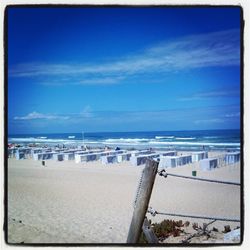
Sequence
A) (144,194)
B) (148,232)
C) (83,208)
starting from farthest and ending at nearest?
1. (83,208)
2. (148,232)
3. (144,194)

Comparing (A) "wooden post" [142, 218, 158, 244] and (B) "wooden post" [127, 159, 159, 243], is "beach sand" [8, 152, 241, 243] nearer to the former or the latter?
(A) "wooden post" [142, 218, 158, 244]

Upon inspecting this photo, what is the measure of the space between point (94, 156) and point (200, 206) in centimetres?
706

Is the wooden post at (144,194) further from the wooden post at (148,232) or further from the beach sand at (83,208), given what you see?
the beach sand at (83,208)

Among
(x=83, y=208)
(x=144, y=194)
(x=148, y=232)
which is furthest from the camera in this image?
(x=83, y=208)

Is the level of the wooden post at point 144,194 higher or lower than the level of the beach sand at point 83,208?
higher

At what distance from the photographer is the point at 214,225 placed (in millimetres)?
5457

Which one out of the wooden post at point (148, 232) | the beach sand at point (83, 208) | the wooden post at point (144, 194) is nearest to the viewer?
the wooden post at point (144, 194)

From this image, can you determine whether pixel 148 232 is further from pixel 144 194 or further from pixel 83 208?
pixel 83 208

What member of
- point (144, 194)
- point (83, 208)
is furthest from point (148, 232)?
point (83, 208)

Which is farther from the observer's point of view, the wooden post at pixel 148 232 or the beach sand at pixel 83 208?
the beach sand at pixel 83 208

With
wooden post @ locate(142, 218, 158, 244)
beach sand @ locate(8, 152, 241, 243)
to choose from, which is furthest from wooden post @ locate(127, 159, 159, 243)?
beach sand @ locate(8, 152, 241, 243)

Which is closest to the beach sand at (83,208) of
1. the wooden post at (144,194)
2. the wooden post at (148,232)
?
the wooden post at (148,232)

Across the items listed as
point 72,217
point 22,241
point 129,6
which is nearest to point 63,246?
point 22,241

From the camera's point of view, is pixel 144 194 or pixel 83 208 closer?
pixel 144 194
